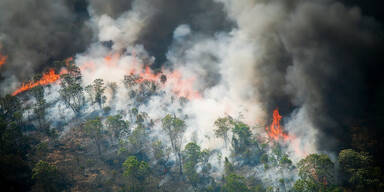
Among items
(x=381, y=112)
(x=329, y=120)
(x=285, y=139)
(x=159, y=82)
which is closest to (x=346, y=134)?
(x=329, y=120)

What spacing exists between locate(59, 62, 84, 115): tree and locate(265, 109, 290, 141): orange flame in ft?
273

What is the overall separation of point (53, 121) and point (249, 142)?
82.9 m

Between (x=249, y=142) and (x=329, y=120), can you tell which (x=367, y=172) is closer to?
(x=329, y=120)

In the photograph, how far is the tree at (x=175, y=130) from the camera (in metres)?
95.9

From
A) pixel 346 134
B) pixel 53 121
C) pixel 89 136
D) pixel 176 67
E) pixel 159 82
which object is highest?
pixel 176 67

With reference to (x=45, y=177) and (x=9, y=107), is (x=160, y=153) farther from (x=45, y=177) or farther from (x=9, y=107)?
(x=9, y=107)

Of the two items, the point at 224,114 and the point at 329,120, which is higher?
the point at 224,114

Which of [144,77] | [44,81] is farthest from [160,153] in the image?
[44,81]

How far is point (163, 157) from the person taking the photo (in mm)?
98500

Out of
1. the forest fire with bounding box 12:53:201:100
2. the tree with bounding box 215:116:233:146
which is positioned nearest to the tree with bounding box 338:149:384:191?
the tree with bounding box 215:116:233:146

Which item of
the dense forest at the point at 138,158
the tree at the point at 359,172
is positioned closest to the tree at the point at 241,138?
the dense forest at the point at 138,158

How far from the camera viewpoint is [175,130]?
9669 cm

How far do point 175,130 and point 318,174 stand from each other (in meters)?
50.8

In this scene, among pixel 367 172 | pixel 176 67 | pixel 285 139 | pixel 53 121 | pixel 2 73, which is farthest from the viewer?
pixel 176 67
